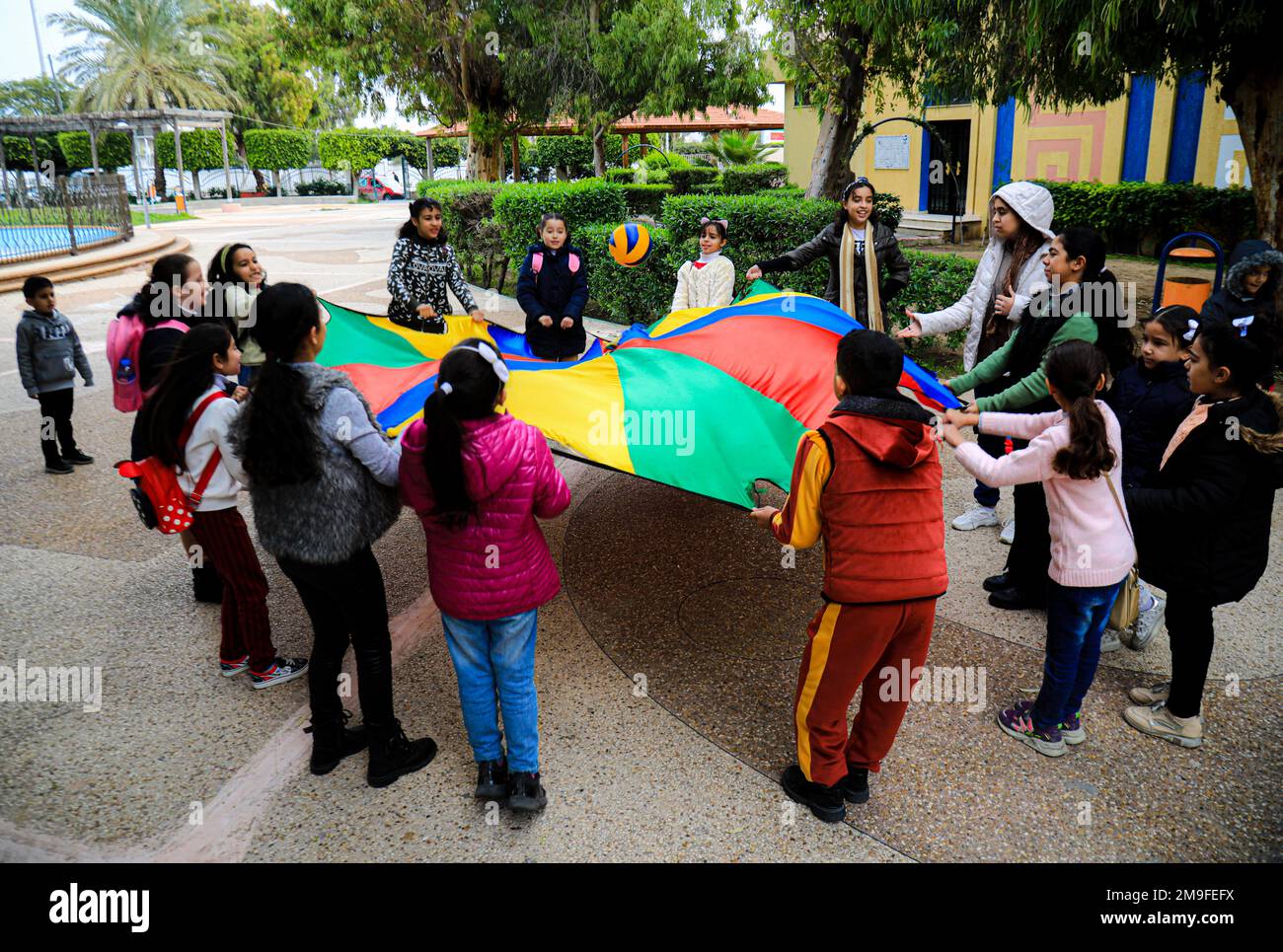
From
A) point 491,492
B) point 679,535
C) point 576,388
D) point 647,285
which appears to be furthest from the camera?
point 647,285

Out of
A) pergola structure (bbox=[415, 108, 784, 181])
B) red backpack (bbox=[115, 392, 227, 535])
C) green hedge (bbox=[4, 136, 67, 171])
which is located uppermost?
green hedge (bbox=[4, 136, 67, 171])

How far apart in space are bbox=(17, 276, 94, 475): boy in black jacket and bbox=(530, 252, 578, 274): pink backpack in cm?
301

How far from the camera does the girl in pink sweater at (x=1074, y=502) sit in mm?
2834

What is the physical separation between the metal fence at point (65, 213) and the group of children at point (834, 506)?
17309 mm

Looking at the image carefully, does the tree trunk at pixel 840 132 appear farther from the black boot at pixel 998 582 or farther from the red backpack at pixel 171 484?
the red backpack at pixel 171 484

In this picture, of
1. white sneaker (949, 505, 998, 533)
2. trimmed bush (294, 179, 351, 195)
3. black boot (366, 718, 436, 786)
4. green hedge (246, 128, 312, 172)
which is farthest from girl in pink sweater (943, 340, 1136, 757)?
trimmed bush (294, 179, 351, 195)

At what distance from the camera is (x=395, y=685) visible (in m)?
3.68

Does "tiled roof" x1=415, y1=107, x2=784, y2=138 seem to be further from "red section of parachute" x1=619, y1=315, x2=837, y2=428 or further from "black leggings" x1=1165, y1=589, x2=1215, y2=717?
"black leggings" x1=1165, y1=589, x2=1215, y2=717

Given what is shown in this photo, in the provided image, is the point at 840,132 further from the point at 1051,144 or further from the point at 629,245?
the point at 1051,144

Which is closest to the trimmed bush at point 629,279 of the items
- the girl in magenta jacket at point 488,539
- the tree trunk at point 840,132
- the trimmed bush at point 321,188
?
the tree trunk at point 840,132

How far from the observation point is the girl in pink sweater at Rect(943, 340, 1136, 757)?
2.83 m

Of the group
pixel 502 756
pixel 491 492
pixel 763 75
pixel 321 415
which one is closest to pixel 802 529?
pixel 491 492

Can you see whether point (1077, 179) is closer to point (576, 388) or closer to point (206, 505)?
point (576, 388)
